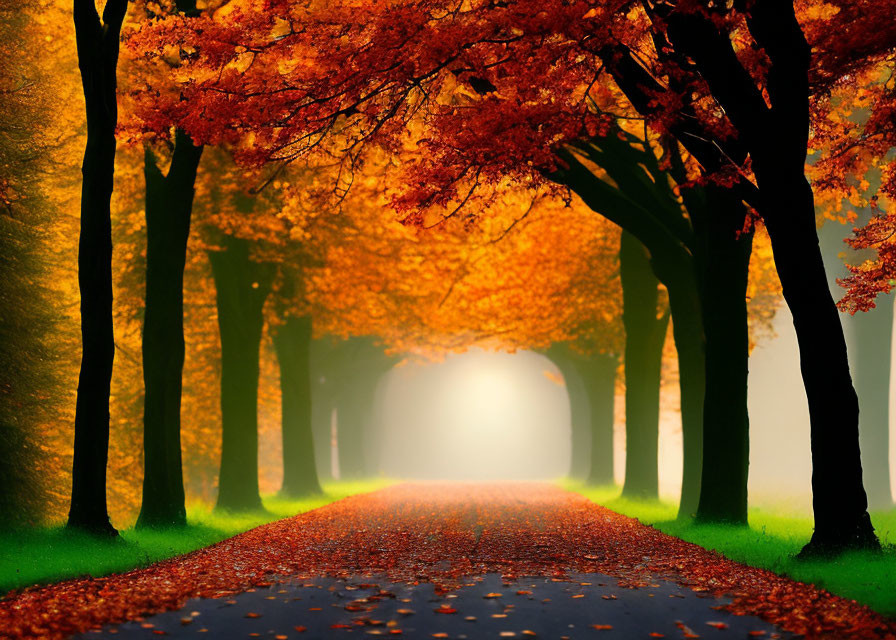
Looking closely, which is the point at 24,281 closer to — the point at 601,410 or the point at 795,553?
the point at 795,553

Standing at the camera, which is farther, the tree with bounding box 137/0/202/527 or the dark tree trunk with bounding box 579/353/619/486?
the dark tree trunk with bounding box 579/353/619/486

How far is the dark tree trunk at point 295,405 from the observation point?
29.3 m

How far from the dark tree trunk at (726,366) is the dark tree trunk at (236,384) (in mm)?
11116

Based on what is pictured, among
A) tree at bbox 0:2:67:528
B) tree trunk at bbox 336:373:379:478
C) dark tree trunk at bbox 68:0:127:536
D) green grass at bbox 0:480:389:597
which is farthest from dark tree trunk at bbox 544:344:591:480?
dark tree trunk at bbox 68:0:127:536

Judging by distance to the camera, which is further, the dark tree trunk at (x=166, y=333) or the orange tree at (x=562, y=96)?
the dark tree trunk at (x=166, y=333)

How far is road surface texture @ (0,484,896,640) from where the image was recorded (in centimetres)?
766

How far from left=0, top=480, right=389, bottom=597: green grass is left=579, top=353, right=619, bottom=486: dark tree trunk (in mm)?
20548

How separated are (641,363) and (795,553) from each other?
14751 millimetres

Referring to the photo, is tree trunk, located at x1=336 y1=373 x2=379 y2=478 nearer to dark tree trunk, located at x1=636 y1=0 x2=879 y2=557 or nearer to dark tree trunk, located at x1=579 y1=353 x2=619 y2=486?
dark tree trunk, located at x1=579 y1=353 x2=619 y2=486

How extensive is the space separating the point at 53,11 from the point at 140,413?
426 inches

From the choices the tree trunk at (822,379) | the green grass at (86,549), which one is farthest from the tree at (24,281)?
the tree trunk at (822,379)

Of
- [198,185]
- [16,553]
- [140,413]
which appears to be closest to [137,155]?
[198,185]

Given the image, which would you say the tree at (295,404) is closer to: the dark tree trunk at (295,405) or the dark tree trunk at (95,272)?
the dark tree trunk at (295,405)

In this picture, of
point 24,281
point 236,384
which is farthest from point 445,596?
point 236,384
